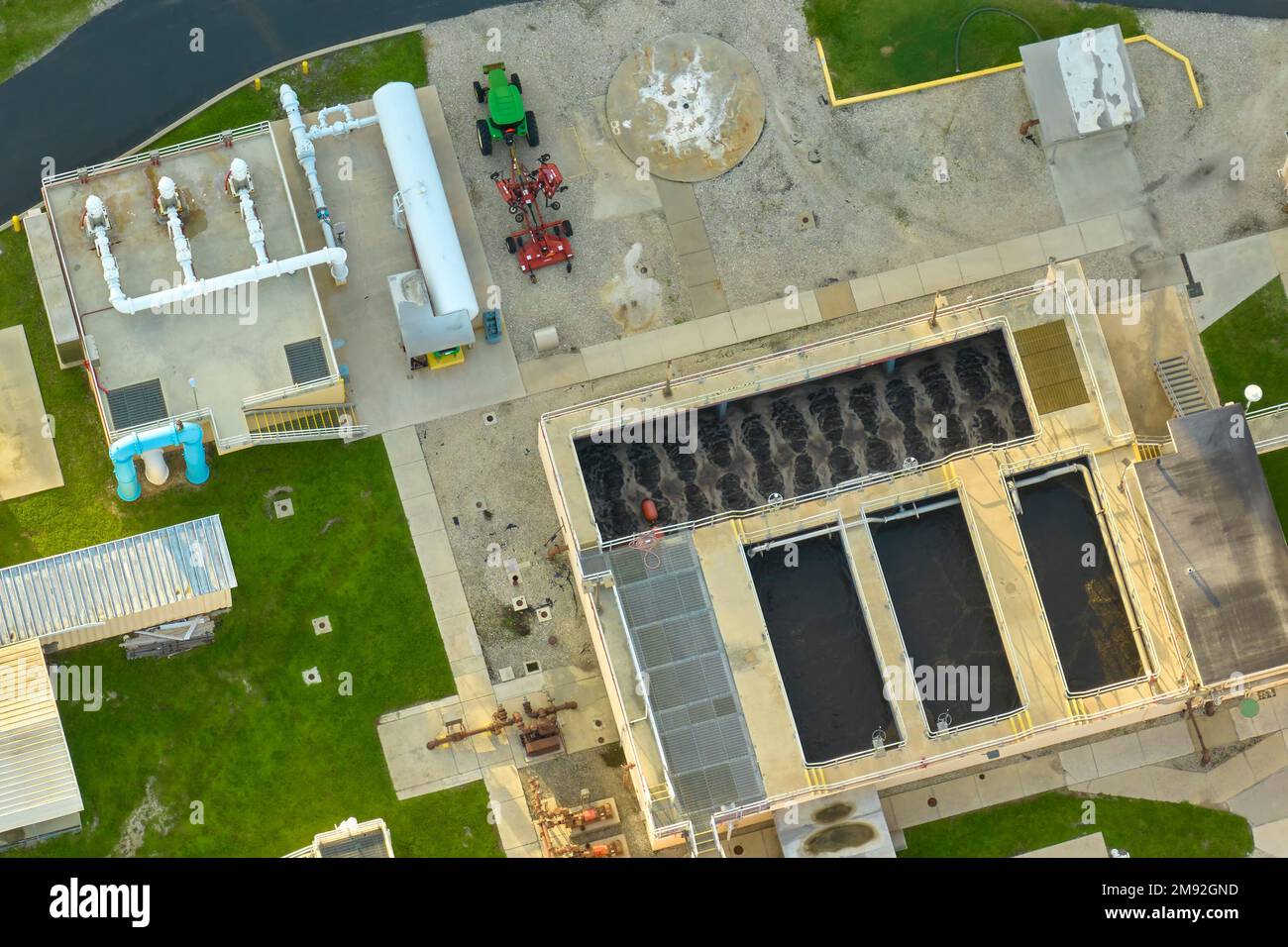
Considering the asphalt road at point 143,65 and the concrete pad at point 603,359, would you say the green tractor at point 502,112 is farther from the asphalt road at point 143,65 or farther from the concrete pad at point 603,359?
the concrete pad at point 603,359

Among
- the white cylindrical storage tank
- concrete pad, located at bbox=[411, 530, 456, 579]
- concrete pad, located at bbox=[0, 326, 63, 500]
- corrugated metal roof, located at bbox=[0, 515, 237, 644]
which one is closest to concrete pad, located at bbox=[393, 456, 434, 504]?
concrete pad, located at bbox=[411, 530, 456, 579]

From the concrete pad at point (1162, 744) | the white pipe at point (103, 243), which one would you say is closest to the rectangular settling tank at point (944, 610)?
the concrete pad at point (1162, 744)

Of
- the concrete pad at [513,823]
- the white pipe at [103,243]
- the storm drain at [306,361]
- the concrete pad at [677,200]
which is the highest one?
the white pipe at [103,243]

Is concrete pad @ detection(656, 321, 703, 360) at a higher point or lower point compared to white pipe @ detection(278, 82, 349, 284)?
lower

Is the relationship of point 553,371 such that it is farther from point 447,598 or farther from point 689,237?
point 447,598

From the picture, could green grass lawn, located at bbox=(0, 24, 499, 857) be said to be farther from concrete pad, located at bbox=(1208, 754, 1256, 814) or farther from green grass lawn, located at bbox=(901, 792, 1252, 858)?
concrete pad, located at bbox=(1208, 754, 1256, 814)

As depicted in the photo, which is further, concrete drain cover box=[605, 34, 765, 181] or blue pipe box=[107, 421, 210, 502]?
concrete drain cover box=[605, 34, 765, 181]
